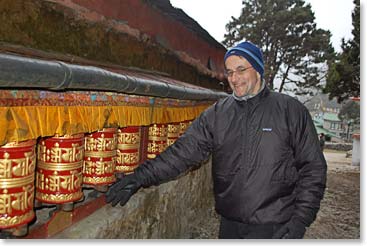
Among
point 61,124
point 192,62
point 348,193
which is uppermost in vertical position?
point 192,62

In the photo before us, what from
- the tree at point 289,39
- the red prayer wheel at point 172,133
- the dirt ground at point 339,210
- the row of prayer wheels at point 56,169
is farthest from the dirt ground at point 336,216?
the tree at point 289,39

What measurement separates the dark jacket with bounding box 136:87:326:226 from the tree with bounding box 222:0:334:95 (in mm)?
13814

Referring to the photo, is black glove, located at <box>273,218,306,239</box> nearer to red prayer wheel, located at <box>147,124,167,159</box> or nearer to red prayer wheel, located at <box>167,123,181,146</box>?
red prayer wheel, located at <box>147,124,167,159</box>

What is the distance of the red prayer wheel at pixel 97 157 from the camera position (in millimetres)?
2092

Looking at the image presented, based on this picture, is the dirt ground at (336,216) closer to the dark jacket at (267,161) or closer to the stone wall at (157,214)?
the stone wall at (157,214)

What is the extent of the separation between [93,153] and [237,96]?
942mm

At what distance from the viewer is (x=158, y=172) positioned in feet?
6.80

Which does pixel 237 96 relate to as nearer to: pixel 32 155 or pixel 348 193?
pixel 32 155

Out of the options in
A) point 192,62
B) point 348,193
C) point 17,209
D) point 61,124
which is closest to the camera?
point 17,209

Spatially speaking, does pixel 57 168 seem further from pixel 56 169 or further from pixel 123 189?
pixel 123 189

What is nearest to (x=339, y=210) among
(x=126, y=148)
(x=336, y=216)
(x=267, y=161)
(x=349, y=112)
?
(x=336, y=216)

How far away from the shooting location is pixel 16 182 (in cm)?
140

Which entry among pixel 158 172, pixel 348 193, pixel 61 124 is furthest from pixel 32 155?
pixel 348 193

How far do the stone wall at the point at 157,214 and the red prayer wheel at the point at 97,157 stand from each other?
269 mm
